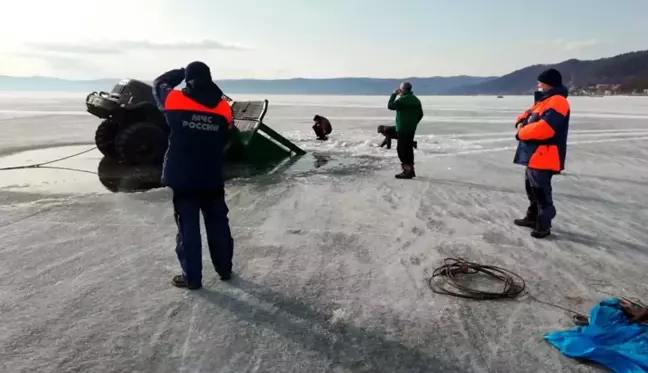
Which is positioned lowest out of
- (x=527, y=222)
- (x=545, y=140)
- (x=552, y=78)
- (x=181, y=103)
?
(x=527, y=222)

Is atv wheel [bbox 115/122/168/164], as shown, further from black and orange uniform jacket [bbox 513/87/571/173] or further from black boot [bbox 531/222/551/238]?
black boot [bbox 531/222/551/238]

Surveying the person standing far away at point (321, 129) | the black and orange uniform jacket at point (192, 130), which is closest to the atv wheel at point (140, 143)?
the person standing far away at point (321, 129)

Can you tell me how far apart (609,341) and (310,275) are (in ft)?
7.12

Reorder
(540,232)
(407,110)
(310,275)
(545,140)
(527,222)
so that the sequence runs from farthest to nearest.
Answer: (407,110) < (527,222) < (540,232) < (545,140) < (310,275)

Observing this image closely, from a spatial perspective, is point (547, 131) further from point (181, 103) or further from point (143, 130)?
point (143, 130)

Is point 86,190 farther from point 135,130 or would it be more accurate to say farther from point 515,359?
point 515,359

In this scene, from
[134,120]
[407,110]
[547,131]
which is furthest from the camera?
[134,120]

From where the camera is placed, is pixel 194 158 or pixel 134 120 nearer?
pixel 194 158

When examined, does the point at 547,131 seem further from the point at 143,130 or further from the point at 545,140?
the point at 143,130

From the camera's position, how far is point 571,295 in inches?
147

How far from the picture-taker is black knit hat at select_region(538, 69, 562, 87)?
15.7 ft

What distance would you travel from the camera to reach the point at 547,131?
4.78 metres

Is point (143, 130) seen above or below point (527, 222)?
above

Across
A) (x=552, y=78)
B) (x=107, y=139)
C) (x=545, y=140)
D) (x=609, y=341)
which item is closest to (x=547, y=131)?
(x=545, y=140)
